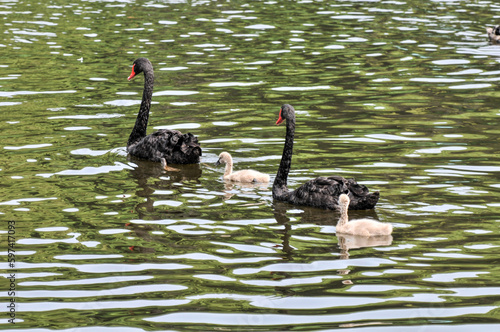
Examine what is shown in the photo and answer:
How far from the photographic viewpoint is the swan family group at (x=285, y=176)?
9.09 meters

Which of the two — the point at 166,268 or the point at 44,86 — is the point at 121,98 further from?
the point at 166,268

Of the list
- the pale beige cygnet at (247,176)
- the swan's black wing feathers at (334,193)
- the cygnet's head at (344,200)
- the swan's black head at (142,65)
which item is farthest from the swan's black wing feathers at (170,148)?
the cygnet's head at (344,200)

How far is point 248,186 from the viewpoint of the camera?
1105cm

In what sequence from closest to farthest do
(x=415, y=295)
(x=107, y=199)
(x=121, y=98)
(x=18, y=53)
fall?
1. (x=415, y=295)
2. (x=107, y=199)
3. (x=121, y=98)
4. (x=18, y=53)

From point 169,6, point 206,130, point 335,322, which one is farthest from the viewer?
point 169,6

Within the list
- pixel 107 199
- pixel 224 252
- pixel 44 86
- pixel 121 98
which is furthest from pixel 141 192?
pixel 44 86

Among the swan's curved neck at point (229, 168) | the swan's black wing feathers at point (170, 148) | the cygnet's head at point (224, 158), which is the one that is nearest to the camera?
the swan's curved neck at point (229, 168)

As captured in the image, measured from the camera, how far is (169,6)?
2834 centimetres

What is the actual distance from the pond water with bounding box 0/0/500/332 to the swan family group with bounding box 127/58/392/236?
153 mm

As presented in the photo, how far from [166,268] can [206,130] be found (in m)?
6.45

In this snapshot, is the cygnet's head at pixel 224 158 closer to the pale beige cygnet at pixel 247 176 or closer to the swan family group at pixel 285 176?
the swan family group at pixel 285 176

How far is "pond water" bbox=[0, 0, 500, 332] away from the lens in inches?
281

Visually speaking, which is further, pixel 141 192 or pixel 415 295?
pixel 141 192

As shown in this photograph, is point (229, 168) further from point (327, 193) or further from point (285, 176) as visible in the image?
point (327, 193)
